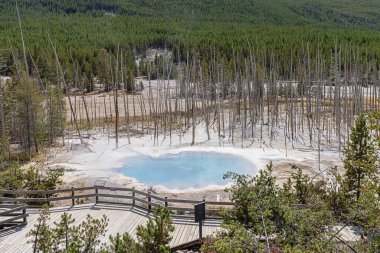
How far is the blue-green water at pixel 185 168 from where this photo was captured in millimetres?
26800

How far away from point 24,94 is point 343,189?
24551mm

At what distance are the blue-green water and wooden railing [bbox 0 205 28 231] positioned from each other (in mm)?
10886

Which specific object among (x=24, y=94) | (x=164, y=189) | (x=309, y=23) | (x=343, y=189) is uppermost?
(x=309, y=23)

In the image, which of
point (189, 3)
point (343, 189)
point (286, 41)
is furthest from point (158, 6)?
point (343, 189)

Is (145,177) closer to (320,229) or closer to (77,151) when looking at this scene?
(77,151)

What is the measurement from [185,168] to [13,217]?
16257 mm

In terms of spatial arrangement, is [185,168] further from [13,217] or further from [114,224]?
[13,217]

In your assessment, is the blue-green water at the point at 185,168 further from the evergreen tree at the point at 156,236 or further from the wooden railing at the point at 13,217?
the evergreen tree at the point at 156,236

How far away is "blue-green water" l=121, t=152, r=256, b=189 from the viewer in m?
26.8

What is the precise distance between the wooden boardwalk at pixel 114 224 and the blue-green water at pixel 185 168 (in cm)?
894

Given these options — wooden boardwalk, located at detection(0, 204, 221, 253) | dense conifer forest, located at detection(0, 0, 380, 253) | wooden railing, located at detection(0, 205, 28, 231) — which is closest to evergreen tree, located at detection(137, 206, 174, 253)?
dense conifer forest, located at detection(0, 0, 380, 253)

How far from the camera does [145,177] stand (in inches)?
1089

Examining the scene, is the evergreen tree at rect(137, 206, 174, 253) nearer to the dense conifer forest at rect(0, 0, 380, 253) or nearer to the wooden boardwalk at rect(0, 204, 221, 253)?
the dense conifer forest at rect(0, 0, 380, 253)

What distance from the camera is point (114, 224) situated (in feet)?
50.3
